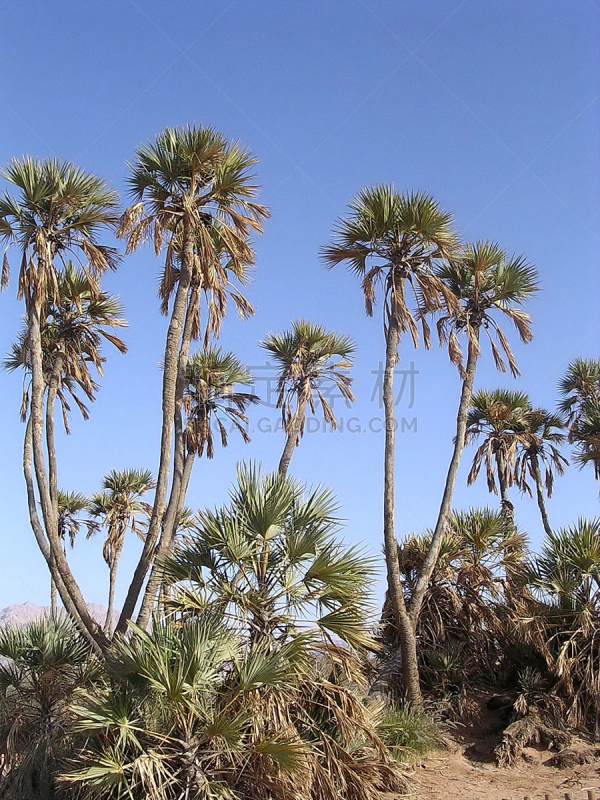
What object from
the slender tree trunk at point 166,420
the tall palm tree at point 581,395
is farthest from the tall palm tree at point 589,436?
the slender tree trunk at point 166,420

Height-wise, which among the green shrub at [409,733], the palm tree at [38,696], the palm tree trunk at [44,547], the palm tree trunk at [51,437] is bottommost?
the green shrub at [409,733]

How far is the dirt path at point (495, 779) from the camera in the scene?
472 inches

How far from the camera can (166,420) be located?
14539 millimetres

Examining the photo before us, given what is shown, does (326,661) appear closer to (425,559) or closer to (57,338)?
(425,559)

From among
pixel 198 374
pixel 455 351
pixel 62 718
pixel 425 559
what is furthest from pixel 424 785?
pixel 198 374

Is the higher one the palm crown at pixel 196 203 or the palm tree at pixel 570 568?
the palm crown at pixel 196 203

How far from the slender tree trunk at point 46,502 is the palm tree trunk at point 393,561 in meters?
6.04

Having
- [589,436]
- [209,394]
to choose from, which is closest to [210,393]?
[209,394]

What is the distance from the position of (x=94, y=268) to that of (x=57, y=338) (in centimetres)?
228

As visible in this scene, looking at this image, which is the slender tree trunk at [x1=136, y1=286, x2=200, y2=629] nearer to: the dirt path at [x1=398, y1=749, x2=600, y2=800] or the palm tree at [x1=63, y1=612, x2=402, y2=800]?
the palm tree at [x1=63, y1=612, x2=402, y2=800]

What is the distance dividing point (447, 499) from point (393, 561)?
202 centimetres

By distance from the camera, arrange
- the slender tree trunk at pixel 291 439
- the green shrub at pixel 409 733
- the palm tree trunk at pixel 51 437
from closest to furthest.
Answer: the green shrub at pixel 409 733
the palm tree trunk at pixel 51 437
the slender tree trunk at pixel 291 439

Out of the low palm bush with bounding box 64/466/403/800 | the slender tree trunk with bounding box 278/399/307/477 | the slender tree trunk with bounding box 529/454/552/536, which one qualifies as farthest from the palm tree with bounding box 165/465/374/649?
the slender tree trunk with bounding box 529/454/552/536

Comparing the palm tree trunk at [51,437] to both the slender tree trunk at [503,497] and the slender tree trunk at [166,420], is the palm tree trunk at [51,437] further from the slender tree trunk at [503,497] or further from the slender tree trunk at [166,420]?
the slender tree trunk at [503,497]
